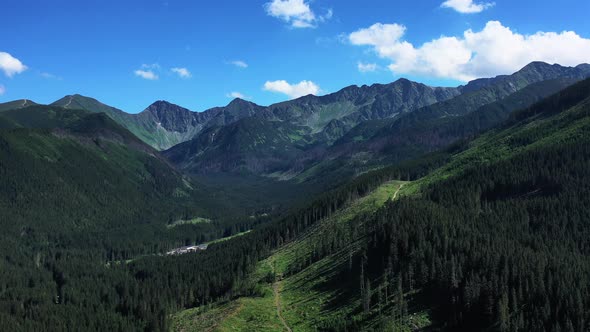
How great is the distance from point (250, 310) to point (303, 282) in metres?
23.0

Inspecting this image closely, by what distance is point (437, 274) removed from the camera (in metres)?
124

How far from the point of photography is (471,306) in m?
109

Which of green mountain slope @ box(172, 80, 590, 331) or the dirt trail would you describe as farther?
the dirt trail

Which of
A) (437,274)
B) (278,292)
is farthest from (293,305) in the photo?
(437,274)

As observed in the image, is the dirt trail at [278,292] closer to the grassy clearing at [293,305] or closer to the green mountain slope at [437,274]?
the grassy clearing at [293,305]

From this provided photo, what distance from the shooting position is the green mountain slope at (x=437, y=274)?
106625 millimetres

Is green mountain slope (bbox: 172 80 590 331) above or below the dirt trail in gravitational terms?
above

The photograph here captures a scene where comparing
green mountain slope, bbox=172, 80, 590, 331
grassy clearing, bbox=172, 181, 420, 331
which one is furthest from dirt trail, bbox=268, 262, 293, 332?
green mountain slope, bbox=172, 80, 590, 331

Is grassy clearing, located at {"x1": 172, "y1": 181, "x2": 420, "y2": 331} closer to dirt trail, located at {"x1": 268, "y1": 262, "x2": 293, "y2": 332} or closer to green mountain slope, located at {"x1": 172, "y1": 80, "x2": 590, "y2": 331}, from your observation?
dirt trail, located at {"x1": 268, "y1": 262, "x2": 293, "y2": 332}

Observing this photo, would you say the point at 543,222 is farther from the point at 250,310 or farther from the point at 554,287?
the point at 250,310

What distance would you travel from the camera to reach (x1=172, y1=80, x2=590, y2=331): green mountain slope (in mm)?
106625

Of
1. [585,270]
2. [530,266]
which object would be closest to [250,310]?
[530,266]

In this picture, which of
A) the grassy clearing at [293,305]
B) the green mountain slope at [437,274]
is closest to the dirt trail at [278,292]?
the grassy clearing at [293,305]

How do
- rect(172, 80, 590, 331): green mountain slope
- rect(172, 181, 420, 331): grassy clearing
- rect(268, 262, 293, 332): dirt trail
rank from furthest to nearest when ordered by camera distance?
rect(268, 262, 293, 332): dirt trail → rect(172, 181, 420, 331): grassy clearing → rect(172, 80, 590, 331): green mountain slope
